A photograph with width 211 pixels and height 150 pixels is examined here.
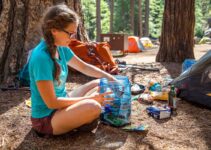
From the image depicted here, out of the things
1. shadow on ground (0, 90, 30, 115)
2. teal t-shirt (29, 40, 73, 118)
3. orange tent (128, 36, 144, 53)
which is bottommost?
orange tent (128, 36, 144, 53)

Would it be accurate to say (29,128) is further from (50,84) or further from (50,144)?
(50,84)

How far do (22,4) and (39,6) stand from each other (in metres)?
0.23

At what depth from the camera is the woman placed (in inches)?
102

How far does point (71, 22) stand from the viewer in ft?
8.73

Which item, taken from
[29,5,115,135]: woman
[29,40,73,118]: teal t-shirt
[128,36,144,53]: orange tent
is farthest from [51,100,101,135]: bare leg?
[128,36,144,53]: orange tent

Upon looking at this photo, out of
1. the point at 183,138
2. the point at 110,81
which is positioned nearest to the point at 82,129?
the point at 110,81

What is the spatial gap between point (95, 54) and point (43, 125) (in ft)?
7.56

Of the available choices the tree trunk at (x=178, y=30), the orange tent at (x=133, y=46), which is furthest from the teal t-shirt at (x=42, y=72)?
the orange tent at (x=133, y=46)

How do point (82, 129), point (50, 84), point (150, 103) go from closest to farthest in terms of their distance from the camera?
point (50, 84) → point (82, 129) → point (150, 103)

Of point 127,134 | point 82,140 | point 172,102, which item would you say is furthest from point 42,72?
point 172,102

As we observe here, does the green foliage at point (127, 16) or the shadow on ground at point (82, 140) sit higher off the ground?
the green foliage at point (127, 16)

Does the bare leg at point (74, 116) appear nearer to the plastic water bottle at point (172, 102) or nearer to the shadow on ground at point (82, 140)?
the shadow on ground at point (82, 140)

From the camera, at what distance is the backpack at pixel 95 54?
4.93 metres

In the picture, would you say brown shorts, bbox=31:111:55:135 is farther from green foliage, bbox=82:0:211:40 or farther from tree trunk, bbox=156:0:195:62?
green foliage, bbox=82:0:211:40
